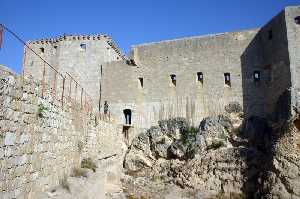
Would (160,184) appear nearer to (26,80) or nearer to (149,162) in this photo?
(149,162)

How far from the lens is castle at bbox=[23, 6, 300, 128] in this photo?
19344mm

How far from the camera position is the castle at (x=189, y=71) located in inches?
762

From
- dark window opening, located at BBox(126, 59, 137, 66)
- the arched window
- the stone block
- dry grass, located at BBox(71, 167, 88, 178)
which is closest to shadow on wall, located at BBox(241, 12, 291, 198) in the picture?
dark window opening, located at BBox(126, 59, 137, 66)

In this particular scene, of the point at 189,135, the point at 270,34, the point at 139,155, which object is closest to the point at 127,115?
the point at 139,155

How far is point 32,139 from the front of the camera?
7102mm

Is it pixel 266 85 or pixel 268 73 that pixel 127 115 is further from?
pixel 268 73

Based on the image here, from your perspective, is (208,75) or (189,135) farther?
(208,75)

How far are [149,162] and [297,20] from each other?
12.5m

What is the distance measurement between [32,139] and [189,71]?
17.0 metres

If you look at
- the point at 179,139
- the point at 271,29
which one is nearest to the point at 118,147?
the point at 179,139

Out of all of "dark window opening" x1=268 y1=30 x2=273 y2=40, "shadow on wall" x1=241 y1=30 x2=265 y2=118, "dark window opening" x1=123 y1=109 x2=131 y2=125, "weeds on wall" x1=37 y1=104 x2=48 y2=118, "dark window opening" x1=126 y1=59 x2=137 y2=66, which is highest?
"dark window opening" x1=268 y1=30 x2=273 y2=40

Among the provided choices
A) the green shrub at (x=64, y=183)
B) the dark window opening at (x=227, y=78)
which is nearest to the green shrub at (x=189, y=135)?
the dark window opening at (x=227, y=78)

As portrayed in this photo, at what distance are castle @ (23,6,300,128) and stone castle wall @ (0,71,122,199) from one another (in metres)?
12.3

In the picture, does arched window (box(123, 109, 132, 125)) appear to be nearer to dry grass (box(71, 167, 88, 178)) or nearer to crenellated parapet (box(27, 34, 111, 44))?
crenellated parapet (box(27, 34, 111, 44))
